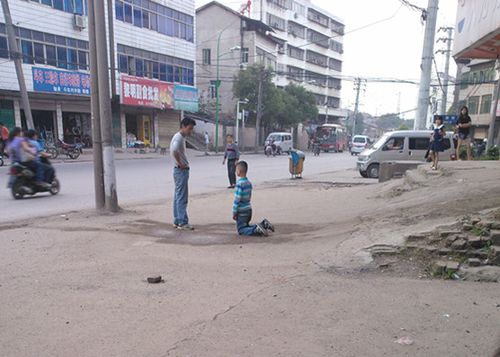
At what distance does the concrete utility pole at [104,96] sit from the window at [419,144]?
11241 millimetres

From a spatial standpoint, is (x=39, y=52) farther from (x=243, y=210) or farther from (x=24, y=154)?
(x=243, y=210)

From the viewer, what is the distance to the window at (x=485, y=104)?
1617 inches

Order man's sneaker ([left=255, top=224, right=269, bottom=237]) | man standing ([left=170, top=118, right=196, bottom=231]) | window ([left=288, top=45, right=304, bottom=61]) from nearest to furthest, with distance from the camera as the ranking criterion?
man's sneaker ([left=255, top=224, right=269, bottom=237]) → man standing ([left=170, top=118, right=196, bottom=231]) → window ([left=288, top=45, right=304, bottom=61])

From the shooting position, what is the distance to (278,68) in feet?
183

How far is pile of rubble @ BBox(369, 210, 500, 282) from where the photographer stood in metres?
4.19

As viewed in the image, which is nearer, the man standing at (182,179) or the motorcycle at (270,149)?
the man standing at (182,179)

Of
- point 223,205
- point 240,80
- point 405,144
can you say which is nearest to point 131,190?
point 223,205

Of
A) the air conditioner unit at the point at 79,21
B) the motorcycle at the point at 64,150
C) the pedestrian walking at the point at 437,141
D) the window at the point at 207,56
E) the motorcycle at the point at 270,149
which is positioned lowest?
the motorcycle at the point at 270,149

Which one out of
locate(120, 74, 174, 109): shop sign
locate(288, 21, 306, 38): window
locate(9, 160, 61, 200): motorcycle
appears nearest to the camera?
locate(9, 160, 61, 200): motorcycle

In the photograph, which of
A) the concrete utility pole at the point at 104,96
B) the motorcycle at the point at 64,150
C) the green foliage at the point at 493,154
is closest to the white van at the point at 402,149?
the green foliage at the point at 493,154

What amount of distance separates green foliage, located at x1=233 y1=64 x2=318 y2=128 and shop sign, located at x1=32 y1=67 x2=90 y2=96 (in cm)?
1699

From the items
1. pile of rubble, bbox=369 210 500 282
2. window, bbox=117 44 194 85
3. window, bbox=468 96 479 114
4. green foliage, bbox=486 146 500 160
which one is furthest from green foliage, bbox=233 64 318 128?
pile of rubble, bbox=369 210 500 282

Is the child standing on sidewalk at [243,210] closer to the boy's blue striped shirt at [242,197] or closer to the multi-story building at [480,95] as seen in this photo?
the boy's blue striped shirt at [242,197]

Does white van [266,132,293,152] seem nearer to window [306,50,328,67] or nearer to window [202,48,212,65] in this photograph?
window [202,48,212,65]
